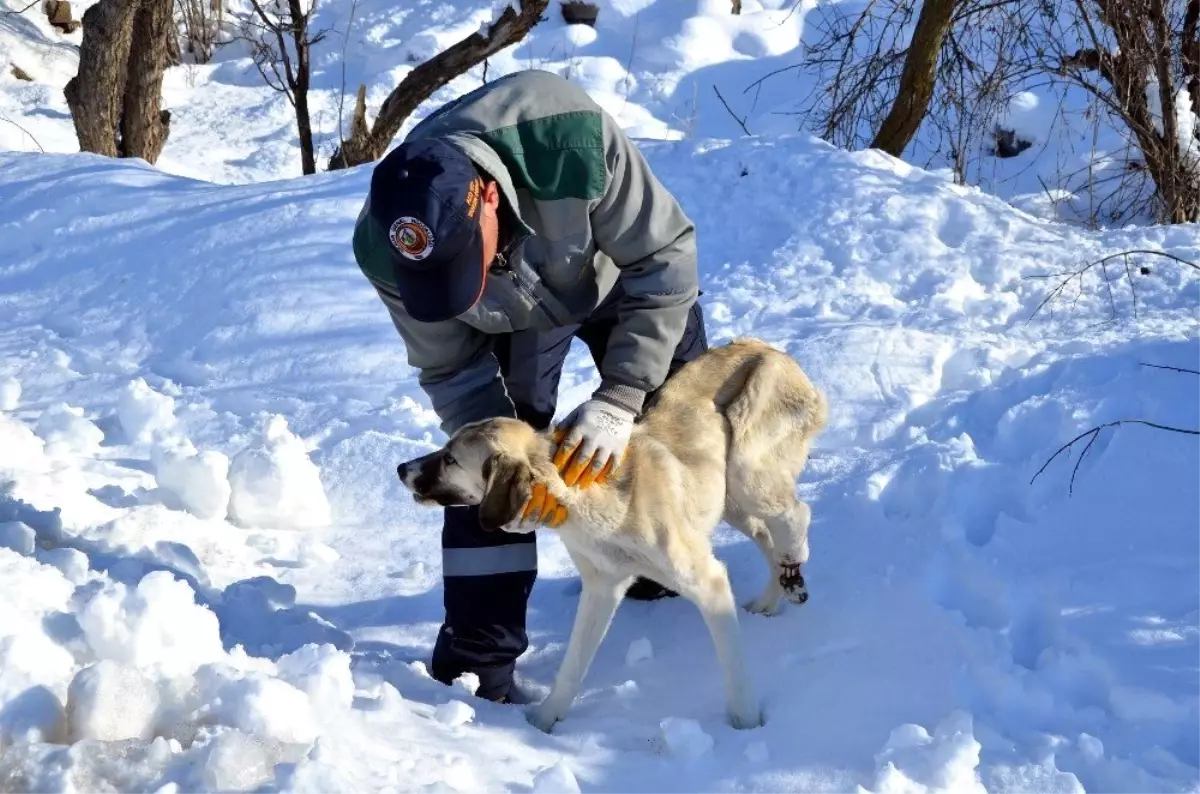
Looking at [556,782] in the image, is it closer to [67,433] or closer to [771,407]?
[771,407]

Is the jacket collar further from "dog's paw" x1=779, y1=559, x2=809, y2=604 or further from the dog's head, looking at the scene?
"dog's paw" x1=779, y1=559, x2=809, y2=604

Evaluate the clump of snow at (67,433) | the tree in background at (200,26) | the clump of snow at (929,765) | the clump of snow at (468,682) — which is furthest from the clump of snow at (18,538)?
the tree in background at (200,26)

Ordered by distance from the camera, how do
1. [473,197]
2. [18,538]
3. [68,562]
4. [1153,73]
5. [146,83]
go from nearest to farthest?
[473,197] → [68,562] → [18,538] → [1153,73] → [146,83]

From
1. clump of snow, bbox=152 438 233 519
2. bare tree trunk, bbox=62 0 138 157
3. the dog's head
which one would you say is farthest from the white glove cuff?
bare tree trunk, bbox=62 0 138 157

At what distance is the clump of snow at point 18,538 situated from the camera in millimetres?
3879

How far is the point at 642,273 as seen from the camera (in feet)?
11.8

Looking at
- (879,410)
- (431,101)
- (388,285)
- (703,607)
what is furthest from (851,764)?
(431,101)

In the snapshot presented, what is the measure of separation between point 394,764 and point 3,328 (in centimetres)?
477

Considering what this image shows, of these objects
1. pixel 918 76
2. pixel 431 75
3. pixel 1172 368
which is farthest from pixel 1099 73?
pixel 431 75

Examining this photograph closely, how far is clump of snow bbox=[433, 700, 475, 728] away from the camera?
3320 mm

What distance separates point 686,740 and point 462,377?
1.32 m

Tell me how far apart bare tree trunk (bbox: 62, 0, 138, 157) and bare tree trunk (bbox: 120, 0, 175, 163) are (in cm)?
10

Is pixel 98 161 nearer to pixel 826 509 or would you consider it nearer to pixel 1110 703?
pixel 826 509

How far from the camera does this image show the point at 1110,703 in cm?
337
